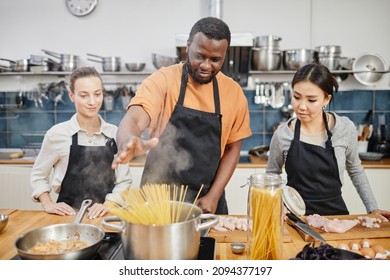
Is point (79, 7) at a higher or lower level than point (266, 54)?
higher

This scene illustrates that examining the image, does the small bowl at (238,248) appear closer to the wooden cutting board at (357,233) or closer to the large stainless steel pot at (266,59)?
the wooden cutting board at (357,233)

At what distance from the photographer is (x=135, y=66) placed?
4.42ft

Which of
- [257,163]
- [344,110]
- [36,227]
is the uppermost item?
[344,110]

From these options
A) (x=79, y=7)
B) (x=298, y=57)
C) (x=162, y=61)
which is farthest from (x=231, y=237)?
(x=79, y=7)

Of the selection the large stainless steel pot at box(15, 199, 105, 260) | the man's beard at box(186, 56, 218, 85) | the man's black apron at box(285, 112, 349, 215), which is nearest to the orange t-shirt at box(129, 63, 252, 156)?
the man's beard at box(186, 56, 218, 85)

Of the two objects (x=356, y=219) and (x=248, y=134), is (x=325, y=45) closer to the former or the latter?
(x=248, y=134)

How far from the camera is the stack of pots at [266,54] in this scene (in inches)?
55.5

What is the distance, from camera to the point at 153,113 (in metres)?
1.22

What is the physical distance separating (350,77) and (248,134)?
1.60ft

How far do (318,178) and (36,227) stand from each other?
3.13 feet

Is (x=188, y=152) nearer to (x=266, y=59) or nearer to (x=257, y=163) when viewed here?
(x=257, y=163)
